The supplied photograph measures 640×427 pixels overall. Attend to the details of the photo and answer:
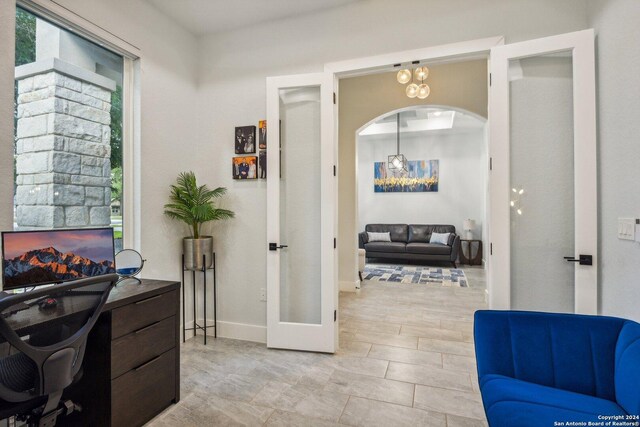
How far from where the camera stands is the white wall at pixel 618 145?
1.71 metres

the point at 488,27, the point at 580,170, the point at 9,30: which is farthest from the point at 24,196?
the point at 580,170

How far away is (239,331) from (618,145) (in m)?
3.28

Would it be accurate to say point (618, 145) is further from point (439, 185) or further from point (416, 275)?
point (439, 185)

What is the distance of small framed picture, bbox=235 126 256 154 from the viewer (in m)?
3.17

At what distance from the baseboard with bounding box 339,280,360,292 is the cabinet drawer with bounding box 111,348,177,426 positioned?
3392mm

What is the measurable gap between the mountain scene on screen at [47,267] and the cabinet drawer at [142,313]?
0.35m

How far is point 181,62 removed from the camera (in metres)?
3.21

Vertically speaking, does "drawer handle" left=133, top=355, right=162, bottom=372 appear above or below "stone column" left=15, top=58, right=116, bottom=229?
below

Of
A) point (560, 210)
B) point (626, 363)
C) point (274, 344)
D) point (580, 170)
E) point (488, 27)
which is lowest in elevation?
point (274, 344)

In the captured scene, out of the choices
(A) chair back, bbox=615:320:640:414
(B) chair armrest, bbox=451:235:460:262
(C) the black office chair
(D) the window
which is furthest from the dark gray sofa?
(C) the black office chair

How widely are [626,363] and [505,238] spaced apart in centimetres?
110

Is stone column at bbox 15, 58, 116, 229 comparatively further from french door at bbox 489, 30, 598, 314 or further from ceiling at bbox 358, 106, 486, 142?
ceiling at bbox 358, 106, 486, 142

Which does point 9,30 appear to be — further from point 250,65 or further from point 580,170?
point 580,170

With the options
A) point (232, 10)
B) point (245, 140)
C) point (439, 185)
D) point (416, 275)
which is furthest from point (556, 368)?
point (439, 185)
